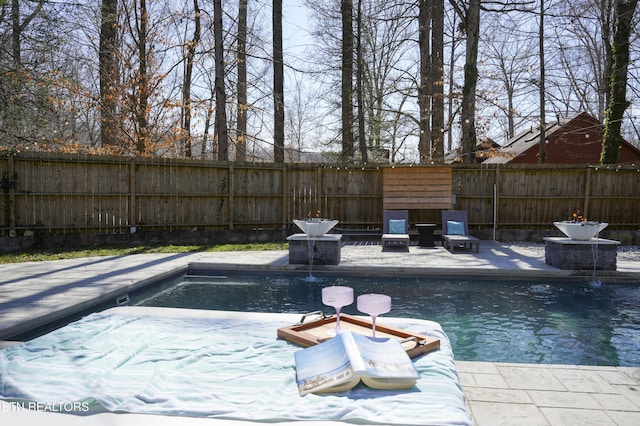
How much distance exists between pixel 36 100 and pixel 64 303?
7.21 meters

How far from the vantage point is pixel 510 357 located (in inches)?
148

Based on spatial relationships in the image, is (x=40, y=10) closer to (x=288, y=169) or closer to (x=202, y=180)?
(x=202, y=180)

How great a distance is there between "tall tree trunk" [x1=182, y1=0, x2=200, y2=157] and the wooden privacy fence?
4.16m

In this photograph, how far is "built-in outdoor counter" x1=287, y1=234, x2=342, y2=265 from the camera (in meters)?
7.11

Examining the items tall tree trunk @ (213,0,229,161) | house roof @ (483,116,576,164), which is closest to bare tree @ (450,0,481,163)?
tall tree trunk @ (213,0,229,161)

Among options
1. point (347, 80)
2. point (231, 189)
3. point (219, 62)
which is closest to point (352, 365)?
point (231, 189)

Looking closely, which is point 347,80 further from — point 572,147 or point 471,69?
point 572,147

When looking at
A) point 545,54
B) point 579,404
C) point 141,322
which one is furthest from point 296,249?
point 545,54

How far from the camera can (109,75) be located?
1288 centimetres

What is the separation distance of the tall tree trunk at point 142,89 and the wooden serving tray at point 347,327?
39.1ft

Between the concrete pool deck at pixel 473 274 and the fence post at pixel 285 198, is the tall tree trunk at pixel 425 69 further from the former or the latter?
the fence post at pixel 285 198

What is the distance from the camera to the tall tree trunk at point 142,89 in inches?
516

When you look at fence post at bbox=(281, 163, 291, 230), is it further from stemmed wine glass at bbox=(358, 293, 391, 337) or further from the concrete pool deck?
stemmed wine glass at bbox=(358, 293, 391, 337)

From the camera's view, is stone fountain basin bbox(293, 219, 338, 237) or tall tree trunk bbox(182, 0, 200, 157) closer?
stone fountain basin bbox(293, 219, 338, 237)
